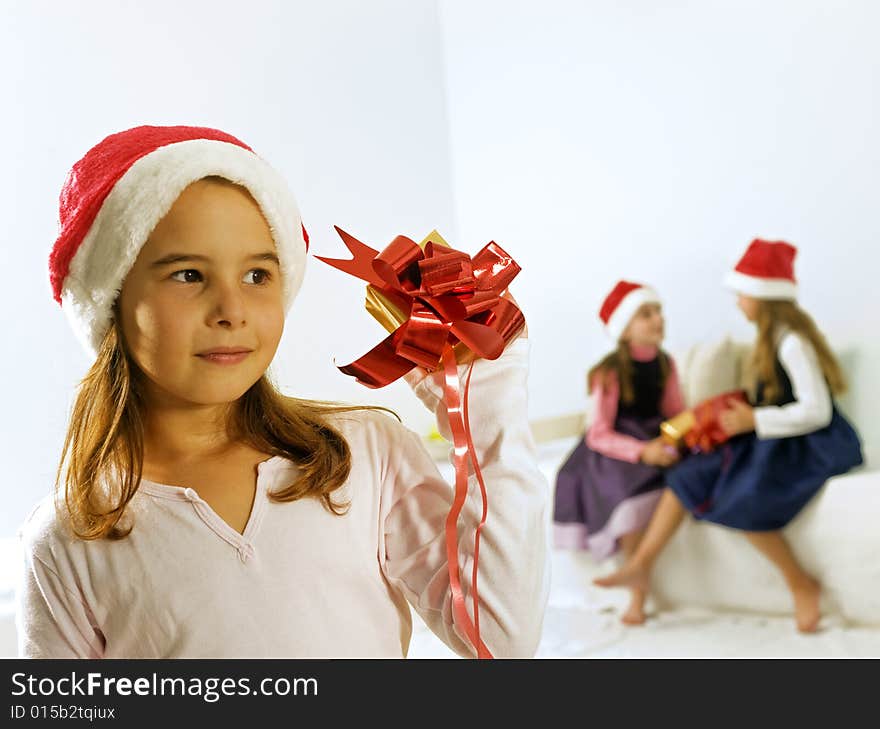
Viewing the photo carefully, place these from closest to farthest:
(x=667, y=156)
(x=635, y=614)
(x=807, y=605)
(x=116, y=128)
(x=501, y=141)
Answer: (x=116, y=128), (x=807, y=605), (x=635, y=614), (x=667, y=156), (x=501, y=141)

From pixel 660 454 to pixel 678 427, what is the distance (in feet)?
0.30

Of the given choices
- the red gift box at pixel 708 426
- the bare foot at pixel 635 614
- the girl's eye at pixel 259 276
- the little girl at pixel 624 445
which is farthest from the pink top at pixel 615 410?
the girl's eye at pixel 259 276

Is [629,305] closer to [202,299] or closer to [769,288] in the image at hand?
[769,288]

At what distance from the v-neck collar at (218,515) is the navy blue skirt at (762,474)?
2.06 meters

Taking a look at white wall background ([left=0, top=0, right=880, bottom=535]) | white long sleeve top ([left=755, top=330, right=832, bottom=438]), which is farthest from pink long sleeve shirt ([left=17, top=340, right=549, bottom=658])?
white long sleeve top ([left=755, top=330, right=832, bottom=438])

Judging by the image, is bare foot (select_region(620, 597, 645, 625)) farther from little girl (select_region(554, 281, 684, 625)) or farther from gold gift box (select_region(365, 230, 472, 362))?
gold gift box (select_region(365, 230, 472, 362))

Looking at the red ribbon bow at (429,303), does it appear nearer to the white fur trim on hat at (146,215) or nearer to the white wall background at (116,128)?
the white fur trim on hat at (146,215)

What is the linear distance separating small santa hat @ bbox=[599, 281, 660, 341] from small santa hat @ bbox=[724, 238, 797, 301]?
26 cm

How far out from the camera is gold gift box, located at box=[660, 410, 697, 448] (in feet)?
9.53

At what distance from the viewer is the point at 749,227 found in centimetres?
338

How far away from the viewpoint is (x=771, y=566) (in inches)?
108

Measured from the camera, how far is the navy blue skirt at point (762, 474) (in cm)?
268

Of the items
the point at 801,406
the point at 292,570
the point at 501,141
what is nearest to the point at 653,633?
the point at 801,406
